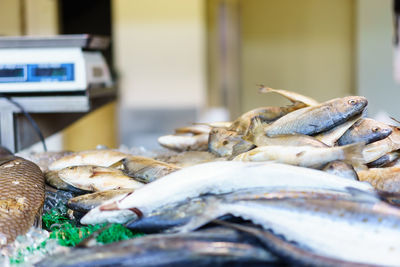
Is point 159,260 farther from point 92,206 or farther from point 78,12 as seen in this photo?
point 78,12

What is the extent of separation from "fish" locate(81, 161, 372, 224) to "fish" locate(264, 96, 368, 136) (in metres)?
0.28

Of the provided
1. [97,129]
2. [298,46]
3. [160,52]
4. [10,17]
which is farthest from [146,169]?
[298,46]

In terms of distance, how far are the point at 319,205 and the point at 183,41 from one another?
3.70 meters

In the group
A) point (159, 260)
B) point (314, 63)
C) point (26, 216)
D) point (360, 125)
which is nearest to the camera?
point (159, 260)

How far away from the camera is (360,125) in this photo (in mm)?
1320

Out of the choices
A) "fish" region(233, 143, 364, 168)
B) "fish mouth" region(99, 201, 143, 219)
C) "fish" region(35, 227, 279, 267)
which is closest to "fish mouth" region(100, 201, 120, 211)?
"fish mouth" region(99, 201, 143, 219)

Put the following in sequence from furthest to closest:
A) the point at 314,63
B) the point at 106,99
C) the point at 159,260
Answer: the point at 314,63 < the point at 106,99 < the point at 159,260

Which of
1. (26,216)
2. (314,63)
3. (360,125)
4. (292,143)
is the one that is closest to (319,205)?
(292,143)

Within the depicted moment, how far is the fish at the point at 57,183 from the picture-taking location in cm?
137

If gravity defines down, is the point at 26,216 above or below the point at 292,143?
below

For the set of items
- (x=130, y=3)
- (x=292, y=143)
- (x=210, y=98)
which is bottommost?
(x=210, y=98)

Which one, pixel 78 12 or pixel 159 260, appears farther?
pixel 78 12

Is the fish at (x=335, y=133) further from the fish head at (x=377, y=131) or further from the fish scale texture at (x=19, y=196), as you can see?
the fish scale texture at (x=19, y=196)

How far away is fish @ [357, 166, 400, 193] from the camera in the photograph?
3.73 ft
